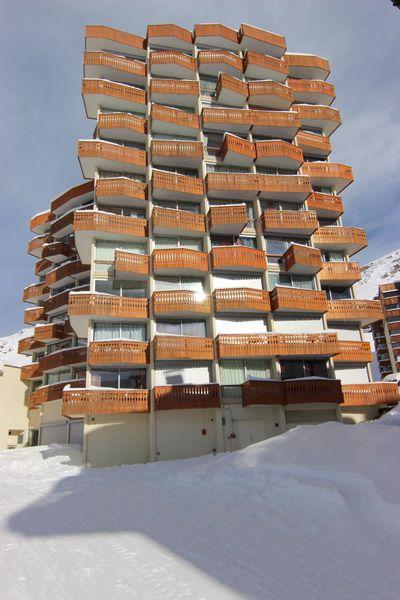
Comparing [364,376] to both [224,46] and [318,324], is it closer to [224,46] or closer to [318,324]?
[318,324]

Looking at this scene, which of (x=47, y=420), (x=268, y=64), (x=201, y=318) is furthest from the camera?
(x=268, y=64)

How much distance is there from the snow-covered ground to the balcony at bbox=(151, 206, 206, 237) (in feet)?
55.8

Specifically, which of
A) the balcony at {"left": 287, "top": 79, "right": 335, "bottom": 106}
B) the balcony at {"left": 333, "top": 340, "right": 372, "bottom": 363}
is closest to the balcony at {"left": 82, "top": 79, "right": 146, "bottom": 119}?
the balcony at {"left": 287, "top": 79, "right": 335, "bottom": 106}

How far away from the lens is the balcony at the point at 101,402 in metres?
23.2

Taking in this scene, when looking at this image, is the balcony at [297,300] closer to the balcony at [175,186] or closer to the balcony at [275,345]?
the balcony at [275,345]

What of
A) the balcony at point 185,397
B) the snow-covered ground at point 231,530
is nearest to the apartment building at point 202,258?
the balcony at point 185,397

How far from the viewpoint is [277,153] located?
106ft

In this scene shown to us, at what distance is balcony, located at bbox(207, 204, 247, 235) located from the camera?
28.9m

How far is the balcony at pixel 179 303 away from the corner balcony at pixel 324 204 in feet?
42.7

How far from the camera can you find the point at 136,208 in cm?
3044

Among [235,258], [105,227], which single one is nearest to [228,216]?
[235,258]

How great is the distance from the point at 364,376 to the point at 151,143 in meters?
23.1

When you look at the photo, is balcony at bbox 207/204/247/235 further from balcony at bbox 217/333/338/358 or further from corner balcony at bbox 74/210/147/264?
balcony at bbox 217/333/338/358

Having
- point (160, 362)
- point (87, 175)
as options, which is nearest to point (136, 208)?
point (87, 175)
